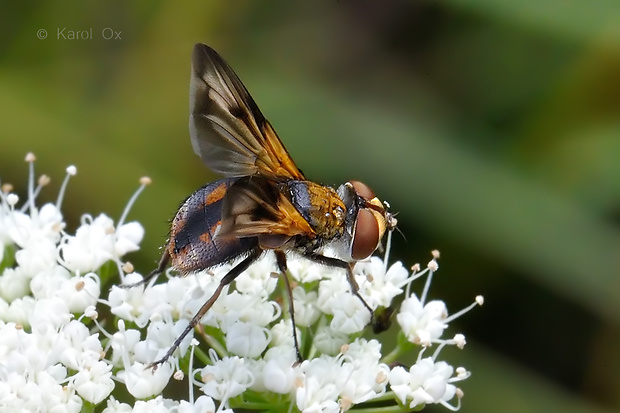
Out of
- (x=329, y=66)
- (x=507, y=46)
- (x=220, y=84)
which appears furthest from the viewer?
(x=329, y=66)

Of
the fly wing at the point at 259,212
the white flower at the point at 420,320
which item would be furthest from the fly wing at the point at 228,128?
the white flower at the point at 420,320

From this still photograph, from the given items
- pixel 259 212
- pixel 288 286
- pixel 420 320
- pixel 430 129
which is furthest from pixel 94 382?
pixel 430 129

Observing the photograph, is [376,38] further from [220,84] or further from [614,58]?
[220,84]

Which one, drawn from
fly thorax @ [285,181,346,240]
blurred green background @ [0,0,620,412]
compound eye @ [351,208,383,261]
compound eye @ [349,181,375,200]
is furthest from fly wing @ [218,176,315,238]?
blurred green background @ [0,0,620,412]

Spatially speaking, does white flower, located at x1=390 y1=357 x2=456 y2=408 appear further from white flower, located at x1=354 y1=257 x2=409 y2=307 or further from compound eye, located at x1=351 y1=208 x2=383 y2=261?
compound eye, located at x1=351 y1=208 x2=383 y2=261

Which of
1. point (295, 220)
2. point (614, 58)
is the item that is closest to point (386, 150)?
point (614, 58)

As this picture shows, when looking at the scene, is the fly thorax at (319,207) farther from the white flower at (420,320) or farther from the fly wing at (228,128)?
the white flower at (420,320)

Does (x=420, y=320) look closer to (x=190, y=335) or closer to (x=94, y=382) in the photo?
(x=190, y=335)
